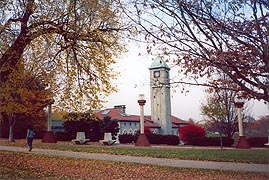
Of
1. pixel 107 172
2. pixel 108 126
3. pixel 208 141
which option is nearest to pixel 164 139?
pixel 208 141

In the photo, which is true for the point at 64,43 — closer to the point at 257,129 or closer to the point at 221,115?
the point at 221,115

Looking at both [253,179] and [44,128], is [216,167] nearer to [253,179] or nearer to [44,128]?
[253,179]

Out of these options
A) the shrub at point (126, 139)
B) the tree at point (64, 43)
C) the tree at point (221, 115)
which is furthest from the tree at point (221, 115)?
the tree at point (64, 43)

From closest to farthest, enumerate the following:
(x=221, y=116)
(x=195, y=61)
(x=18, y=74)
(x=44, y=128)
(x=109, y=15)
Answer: (x=195, y=61) < (x=18, y=74) < (x=109, y=15) < (x=221, y=116) < (x=44, y=128)

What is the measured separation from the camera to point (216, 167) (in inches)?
393

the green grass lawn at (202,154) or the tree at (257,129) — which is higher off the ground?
the tree at (257,129)

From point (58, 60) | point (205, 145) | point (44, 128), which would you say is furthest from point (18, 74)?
point (44, 128)

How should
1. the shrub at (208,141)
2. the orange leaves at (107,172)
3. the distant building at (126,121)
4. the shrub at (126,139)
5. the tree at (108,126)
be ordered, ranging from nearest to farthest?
the orange leaves at (107,172)
the shrub at (208,141)
the shrub at (126,139)
the tree at (108,126)
the distant building at (126,121)

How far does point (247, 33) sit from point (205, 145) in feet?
65.6

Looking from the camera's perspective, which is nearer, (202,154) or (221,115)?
(202,154)

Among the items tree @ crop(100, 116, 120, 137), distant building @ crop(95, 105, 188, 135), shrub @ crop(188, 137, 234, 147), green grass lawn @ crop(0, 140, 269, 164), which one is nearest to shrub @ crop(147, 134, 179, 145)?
shrub @ crop(188, 137, 234, 147)

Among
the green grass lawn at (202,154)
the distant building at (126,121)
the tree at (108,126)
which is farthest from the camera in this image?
the distant building at (126,121)

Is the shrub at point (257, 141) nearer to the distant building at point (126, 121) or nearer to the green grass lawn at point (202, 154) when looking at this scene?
the green grass lawn at point (202, 154)

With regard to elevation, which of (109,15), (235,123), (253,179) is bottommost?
(253,179)
